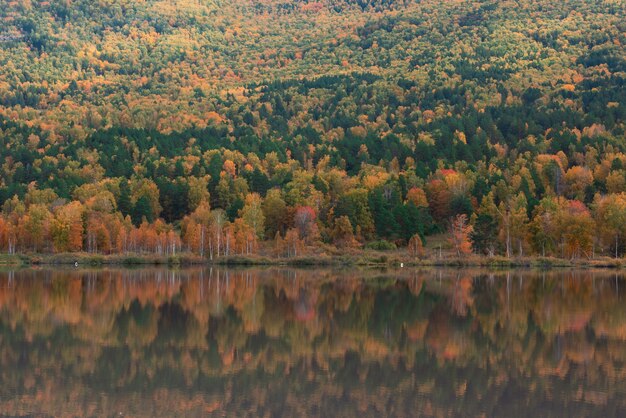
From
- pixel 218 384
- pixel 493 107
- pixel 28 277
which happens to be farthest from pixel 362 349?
pixel 493 107

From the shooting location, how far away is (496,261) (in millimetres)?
97000

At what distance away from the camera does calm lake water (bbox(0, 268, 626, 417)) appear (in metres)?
26.1

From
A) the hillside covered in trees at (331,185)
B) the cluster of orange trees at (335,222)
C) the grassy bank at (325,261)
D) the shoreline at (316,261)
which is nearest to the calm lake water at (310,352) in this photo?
the shoreline at (316,261)

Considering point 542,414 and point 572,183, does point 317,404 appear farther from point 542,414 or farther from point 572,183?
point 572,183

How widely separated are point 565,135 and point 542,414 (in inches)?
5433

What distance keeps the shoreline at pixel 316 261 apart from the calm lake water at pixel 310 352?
34769mm

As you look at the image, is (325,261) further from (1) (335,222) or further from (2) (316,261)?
(1) (335,222)

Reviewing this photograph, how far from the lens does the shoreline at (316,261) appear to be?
95.4 m

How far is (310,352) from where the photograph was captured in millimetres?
34312

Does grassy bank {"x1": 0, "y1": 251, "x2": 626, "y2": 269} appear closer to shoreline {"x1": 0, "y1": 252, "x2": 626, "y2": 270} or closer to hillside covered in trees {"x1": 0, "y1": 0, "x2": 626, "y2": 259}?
shoreline {"x1": 0, "y1": 252, "x2": 626, "y2": 270}

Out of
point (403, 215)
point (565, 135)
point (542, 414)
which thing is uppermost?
point (565, 135)

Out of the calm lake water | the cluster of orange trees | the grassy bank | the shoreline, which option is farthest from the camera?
the cluster of orange trees

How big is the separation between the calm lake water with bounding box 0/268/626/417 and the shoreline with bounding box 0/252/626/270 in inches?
1369

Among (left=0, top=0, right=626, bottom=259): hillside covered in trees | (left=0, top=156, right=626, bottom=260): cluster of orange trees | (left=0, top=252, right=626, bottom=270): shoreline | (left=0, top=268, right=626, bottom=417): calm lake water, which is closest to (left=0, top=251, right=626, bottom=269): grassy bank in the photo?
(left=0, top=252, right=626, bottom=270): shoreline
